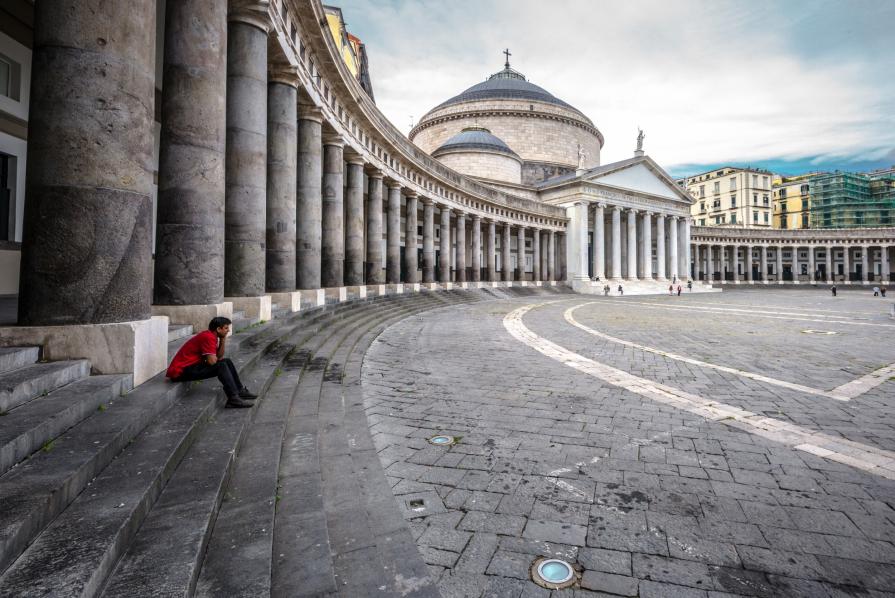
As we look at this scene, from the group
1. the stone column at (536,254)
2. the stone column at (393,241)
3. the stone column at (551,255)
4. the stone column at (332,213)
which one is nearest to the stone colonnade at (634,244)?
the stone column at (551,255)

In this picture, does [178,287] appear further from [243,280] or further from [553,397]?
[553,397]

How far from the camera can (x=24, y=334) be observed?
3861 mm

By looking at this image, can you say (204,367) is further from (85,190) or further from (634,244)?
(634,244)

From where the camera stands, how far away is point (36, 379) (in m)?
3.28

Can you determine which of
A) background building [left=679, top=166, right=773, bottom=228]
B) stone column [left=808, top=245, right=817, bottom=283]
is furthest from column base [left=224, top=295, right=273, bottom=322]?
background building [left=679, top=166, right=773, bottom=228]

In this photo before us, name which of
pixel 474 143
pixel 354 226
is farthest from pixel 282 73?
→ pixel 474 143

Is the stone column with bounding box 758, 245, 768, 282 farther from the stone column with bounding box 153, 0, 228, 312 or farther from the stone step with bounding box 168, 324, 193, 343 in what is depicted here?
the stone step with bounding box 168, 324, 193, 343

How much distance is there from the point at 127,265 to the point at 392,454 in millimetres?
3147

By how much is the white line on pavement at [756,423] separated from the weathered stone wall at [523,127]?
56.3 metres

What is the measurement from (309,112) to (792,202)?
10804cm

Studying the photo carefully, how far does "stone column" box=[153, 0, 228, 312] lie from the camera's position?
621cm

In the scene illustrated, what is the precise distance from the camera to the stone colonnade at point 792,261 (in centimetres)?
6450

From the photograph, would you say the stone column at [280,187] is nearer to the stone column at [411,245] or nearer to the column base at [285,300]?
the column base at [285,300]

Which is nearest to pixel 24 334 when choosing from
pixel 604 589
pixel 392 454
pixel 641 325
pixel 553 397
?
pixel 392 454
